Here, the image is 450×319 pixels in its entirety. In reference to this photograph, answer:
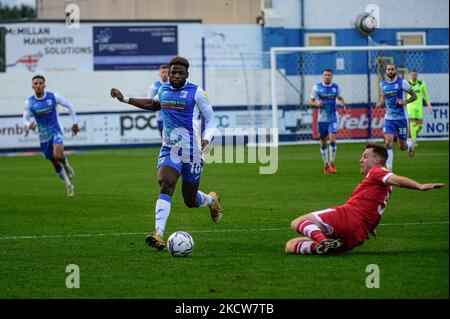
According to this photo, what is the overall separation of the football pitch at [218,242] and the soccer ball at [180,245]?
0.63 ft

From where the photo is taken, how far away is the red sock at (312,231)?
34.5 feet

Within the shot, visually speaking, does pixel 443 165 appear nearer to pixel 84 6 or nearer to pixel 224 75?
pixel 224 75

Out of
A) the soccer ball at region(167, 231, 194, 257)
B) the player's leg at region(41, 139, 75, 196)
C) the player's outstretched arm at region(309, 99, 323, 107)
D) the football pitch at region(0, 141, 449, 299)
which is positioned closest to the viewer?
the football pitch at region(0, 141, 449, 299)

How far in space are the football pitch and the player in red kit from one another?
0.58ft

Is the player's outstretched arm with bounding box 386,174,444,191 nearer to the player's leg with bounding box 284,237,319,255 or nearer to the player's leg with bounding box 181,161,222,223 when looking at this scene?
the player's leg with bounding box 284,237,319,255

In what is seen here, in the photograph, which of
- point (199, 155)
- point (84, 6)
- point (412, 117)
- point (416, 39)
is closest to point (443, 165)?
point (412, 117)

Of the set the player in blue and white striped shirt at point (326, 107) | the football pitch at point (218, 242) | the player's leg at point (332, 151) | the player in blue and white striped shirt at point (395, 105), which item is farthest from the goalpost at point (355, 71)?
the football pitch at point (218, 242)

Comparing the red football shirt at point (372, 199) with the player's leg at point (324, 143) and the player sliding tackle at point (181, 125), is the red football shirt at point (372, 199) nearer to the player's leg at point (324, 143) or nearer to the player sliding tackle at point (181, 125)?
the player sliding tackle at point (181, 125)

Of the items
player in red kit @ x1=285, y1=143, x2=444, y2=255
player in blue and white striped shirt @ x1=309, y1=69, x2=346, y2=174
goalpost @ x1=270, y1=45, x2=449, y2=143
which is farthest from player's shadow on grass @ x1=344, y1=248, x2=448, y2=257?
goalpost @ x1=270, y1=45, x2=449, y2=143

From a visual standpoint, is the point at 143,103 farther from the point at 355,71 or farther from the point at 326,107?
the point at 355,71

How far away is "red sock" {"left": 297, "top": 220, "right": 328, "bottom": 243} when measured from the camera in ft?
34.5

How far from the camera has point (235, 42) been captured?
43000 mm

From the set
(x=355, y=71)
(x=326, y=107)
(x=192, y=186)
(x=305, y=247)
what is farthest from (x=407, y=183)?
(x=355, y=71)

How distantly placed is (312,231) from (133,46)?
32.5 m
